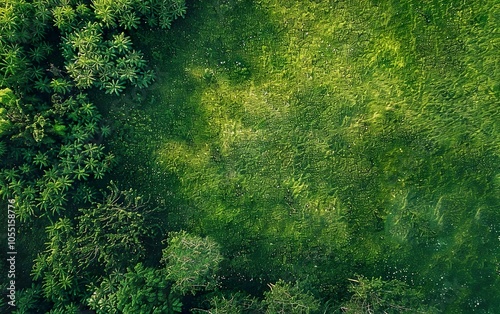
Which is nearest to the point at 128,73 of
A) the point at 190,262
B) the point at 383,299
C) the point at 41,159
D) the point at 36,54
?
the point at 36,54

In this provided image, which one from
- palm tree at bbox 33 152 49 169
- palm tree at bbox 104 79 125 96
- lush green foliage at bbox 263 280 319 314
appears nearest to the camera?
lush green foliage at bbox 263 280 319 314

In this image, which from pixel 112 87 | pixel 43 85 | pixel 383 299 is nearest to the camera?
pixel 383 299

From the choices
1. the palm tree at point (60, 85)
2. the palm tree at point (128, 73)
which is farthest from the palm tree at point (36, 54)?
the palm tree at point (128, 73)

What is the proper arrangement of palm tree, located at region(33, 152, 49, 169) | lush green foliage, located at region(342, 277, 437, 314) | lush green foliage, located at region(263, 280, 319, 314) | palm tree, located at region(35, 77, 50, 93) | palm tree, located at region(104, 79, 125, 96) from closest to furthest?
lush green foliage, located at region(263, 280, 319, 314)
lush green foliage, located at region(342, 277, 437, 314)
palm tree, located at region(33, 152, 49, 169)
palm tree, located at region(35, 77, 50, 93)
palm tree, located at region(104, 79, 125, 96)

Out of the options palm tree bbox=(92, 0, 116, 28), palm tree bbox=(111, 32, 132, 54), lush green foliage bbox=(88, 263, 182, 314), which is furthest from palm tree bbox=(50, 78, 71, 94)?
lush green foliage bbox=(88, 263, 182, 314)

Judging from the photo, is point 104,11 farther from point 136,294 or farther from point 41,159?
point 136,294

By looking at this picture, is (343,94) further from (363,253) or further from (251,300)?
(251,300)

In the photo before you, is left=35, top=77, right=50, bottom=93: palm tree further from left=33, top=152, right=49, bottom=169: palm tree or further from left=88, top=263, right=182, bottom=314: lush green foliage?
left=88, top=263, right=182, bottom=314: lush green foliage

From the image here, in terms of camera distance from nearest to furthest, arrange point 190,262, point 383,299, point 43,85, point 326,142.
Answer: point 190,262 → point 383,299 → point 43,85 → point 326,142

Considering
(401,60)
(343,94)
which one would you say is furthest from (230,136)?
(401,60)
